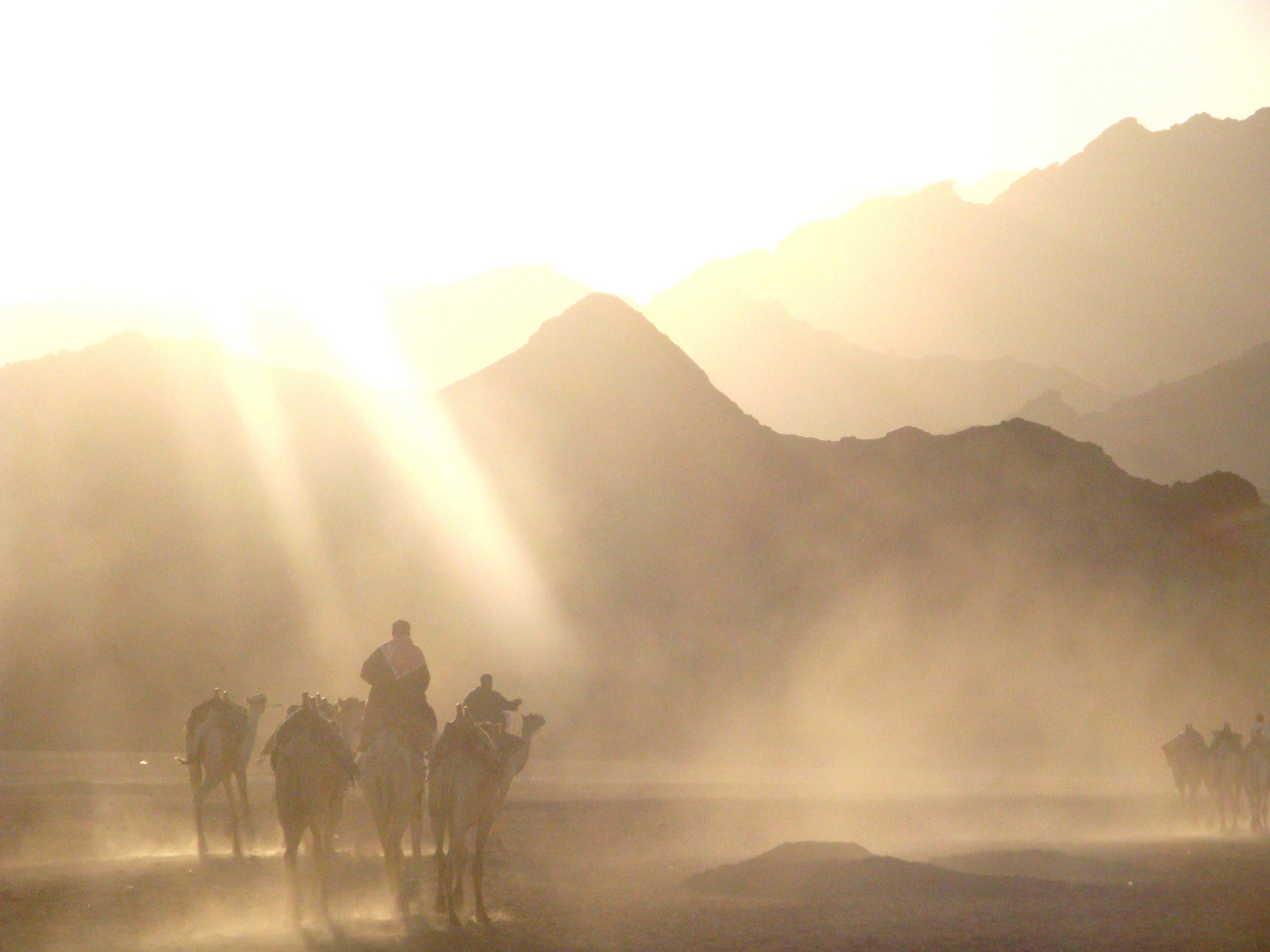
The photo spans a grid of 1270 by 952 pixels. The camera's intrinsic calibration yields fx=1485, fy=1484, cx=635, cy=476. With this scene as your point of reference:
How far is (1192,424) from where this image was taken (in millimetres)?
156000

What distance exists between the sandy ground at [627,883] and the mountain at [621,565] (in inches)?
1088

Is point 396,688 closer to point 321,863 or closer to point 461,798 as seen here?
point 461,798

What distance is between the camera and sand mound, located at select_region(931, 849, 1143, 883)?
2407 cm

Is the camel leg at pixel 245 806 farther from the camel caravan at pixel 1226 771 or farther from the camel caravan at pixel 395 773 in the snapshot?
the camel caravan at pixel 1226 771

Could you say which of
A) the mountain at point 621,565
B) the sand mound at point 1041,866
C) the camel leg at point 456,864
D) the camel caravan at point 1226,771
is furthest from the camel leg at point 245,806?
the mountain at point 621,565

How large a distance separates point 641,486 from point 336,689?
22.7 m

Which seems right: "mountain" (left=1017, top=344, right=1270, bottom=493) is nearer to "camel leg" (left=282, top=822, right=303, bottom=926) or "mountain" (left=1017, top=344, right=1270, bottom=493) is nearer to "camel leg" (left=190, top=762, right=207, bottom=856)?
"camel leg" (left=190, top=762, right=207, bottom=856)

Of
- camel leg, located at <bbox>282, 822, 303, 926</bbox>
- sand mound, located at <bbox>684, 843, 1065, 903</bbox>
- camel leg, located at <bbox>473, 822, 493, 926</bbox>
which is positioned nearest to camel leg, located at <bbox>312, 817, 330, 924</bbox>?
camel leg, located at <bbox>282, 822, 303, 926</bbox>

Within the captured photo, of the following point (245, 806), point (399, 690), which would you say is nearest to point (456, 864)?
point (399, 690)

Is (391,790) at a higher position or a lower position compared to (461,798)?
higher

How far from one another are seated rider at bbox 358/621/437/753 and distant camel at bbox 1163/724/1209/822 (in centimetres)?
2446

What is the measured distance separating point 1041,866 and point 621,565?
5355cm

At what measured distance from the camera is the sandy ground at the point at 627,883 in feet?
54.4

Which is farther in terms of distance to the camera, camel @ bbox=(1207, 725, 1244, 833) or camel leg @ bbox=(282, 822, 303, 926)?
camel @ bbox=(1207, 725, 1244, 833)
